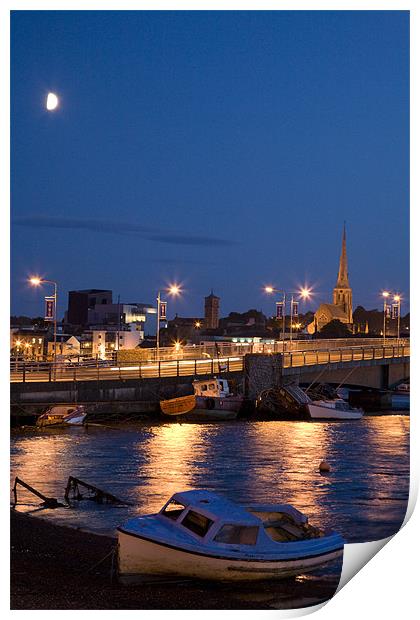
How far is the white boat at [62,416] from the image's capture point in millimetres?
29703

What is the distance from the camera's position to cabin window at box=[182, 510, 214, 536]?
491 inches

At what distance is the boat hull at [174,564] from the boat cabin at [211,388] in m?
22.7

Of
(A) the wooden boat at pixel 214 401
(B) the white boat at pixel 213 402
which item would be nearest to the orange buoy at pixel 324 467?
(B) the white boat at pixel 213 402

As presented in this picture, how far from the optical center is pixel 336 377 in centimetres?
4506

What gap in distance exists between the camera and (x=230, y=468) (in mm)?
23328

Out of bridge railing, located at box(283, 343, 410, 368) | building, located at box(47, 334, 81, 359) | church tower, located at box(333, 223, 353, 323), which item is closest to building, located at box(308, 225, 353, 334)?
church tower, located at box(333, 223, 353, 323)

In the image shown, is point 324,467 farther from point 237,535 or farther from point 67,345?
point 67,345

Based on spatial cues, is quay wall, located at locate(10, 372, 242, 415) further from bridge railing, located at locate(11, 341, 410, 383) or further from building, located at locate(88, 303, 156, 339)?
building, located at locate(88, 303, 156, 339)

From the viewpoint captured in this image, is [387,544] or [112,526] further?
[112,526]

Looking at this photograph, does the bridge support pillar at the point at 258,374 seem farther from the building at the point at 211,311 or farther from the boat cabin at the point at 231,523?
the building at the point at 211,311

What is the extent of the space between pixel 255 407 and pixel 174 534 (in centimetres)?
2524

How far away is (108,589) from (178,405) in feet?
73.2
